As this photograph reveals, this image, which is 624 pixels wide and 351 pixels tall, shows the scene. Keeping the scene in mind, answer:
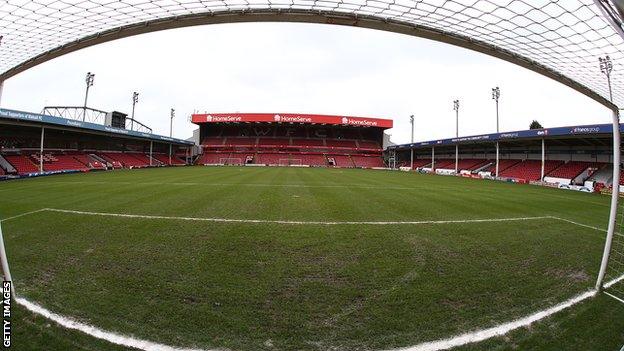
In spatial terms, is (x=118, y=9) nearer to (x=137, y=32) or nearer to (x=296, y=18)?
(x=137, y=32)

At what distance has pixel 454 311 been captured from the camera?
381 centimetres

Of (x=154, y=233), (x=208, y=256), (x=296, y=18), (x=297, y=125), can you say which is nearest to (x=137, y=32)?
(x=296, y=18)

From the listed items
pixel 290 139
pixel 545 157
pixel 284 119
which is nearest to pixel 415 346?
pixel 545 157

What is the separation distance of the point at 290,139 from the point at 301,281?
61.8 meters

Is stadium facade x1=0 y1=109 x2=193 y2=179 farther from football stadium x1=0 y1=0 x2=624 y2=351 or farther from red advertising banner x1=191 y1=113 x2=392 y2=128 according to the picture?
football stadium x1=0 y1=0 x2=624 y2=351

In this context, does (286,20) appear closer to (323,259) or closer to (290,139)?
(323,259)

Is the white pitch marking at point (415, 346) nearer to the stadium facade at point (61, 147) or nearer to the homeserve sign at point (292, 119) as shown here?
the stadium facade at point (61, 147)

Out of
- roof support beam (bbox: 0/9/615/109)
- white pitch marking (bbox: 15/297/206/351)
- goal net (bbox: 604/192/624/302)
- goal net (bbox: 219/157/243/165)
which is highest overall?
goal net (bbox: 219/157/243/165)

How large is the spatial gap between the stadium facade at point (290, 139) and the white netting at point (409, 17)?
175ft

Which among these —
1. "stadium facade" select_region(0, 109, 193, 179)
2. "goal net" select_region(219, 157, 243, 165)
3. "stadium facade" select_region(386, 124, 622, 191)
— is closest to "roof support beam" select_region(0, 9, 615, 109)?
"stadium facade" select_region(386, 124, 622, 191)

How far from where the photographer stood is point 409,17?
175 inches

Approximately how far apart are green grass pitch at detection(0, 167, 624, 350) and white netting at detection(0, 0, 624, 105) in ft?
11.5

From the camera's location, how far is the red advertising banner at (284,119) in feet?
196

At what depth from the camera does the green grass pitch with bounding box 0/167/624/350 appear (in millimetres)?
3287
